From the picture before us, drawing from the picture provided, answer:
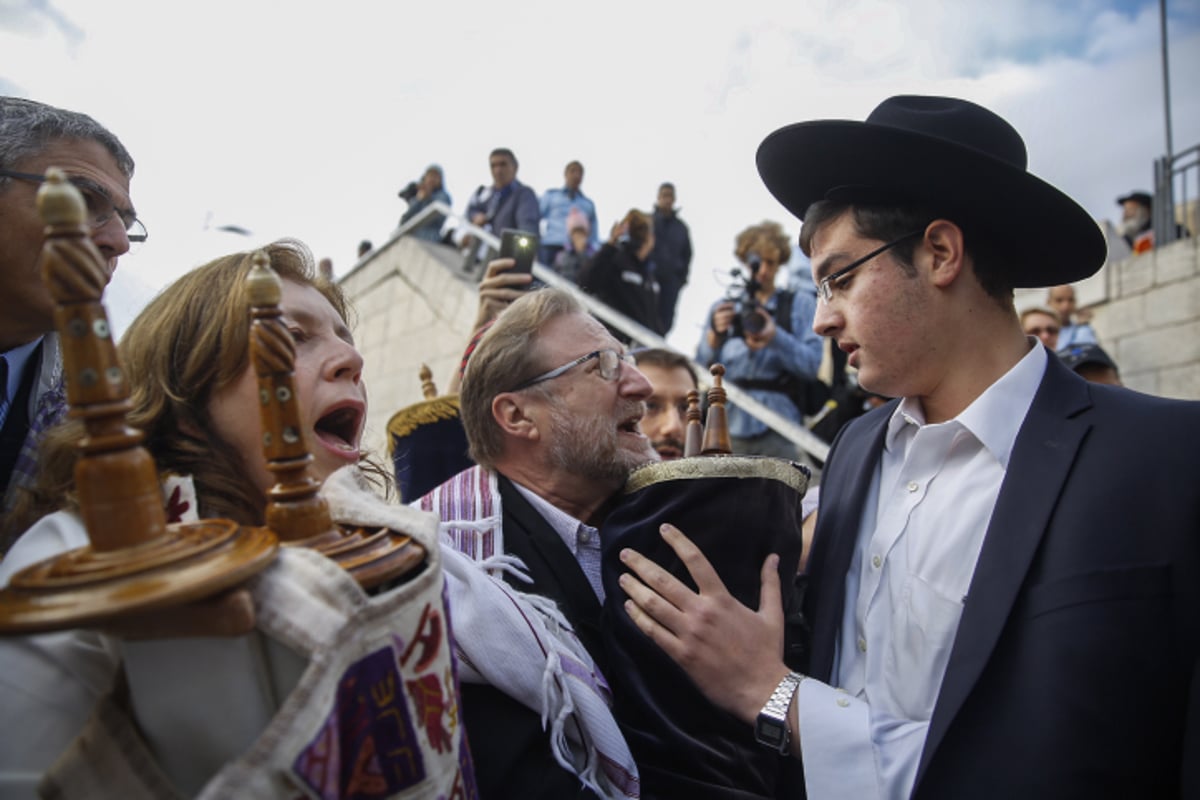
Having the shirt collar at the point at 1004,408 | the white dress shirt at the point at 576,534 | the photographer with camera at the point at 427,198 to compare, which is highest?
the photographer with camera at the point at 427,198

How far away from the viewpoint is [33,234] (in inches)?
72.7

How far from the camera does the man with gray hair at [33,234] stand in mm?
1831

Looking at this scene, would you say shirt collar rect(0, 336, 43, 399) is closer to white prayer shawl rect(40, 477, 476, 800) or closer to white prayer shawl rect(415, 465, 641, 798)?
white prayer shawl rect(415, 465, 641, 798)

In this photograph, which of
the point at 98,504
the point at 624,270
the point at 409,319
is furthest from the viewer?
the point at 409,319

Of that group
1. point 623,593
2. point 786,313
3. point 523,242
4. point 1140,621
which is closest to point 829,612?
point 623,593

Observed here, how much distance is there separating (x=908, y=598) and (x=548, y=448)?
110 centimetres

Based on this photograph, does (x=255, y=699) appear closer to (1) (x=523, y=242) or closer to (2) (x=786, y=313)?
(1) (x=523, y=242)

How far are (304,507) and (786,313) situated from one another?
4.70 m

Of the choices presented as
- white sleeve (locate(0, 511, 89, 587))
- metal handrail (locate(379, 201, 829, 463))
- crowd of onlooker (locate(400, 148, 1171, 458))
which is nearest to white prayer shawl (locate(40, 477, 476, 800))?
white sleeve (locate(0, 511, 89, 587))

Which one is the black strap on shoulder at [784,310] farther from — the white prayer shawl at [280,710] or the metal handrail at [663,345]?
the white prayer shawl at [280,710]

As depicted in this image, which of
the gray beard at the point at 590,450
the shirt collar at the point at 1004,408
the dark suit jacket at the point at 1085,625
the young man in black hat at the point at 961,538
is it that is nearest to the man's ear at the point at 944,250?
the young man in black hat at the point at 961,538

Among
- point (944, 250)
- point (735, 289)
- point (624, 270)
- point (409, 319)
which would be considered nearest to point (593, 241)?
point (624, 270)

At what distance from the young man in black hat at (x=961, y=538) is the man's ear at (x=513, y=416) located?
681 mm

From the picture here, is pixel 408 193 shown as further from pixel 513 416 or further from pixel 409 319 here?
pixel 513 416
